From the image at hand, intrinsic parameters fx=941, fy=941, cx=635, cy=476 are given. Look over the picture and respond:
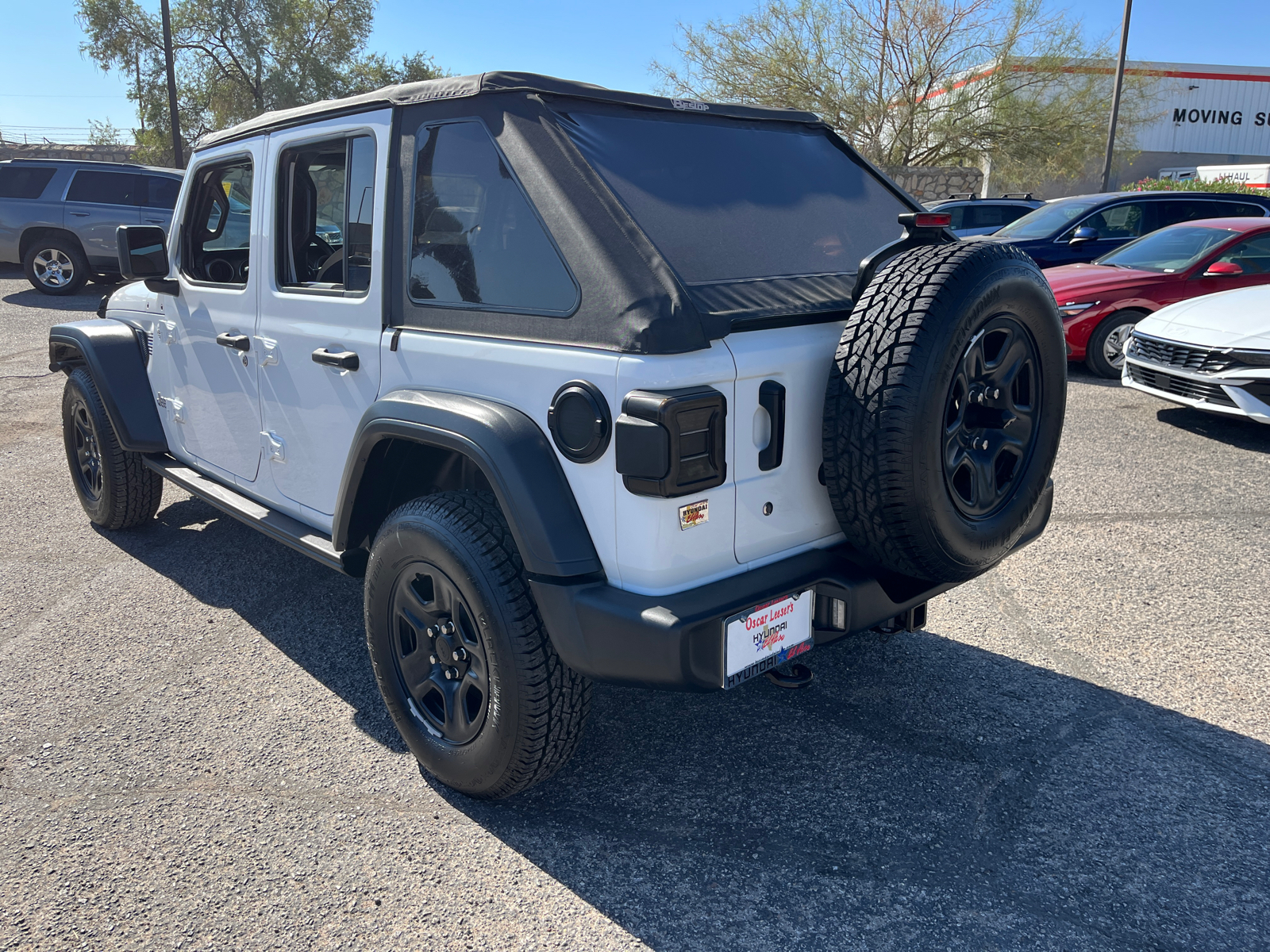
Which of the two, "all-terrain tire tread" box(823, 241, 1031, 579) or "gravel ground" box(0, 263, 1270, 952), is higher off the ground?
"all-terrain tire tread" box(823, 241, 1031, 579)

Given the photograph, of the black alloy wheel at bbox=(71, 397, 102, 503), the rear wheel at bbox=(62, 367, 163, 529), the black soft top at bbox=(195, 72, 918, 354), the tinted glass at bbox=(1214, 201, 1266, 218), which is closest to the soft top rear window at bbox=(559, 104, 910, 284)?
the black soft top at bbox=(195, 72, 918, 354)

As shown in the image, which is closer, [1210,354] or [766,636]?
[766,636]

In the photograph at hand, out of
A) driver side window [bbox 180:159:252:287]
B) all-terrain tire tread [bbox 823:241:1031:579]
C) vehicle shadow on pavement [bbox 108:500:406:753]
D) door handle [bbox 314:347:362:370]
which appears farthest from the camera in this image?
driver side window [bbox 180:159:252:287]

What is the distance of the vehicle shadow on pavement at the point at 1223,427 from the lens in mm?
6582

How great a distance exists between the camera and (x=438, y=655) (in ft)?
8.99

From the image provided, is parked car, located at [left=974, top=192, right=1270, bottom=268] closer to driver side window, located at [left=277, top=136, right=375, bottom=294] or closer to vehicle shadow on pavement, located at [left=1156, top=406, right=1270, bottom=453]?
vehicle shadow on pavement, located at [left=1156, top=406, right=1270, bottom=453]

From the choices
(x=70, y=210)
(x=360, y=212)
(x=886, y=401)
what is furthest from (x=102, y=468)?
(x=70, y=210)

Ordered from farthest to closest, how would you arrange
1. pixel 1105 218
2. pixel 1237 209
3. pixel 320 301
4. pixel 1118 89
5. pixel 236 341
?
pixel 1118 89, pixel 1237 209, pixel 1105 218, pixel 236 341, pixel 320 301

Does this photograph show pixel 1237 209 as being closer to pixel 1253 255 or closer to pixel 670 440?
pixel 1253 255

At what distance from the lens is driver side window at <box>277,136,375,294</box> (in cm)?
303

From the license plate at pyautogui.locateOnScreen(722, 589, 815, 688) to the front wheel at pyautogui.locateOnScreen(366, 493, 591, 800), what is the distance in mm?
478

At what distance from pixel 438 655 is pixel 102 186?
1447 cm

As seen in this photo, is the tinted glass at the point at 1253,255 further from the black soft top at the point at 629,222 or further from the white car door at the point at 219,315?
the white car door at the point at 219,315

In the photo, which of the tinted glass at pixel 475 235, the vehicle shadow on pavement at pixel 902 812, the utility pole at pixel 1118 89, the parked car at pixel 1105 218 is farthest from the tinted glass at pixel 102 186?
the utility pole at pixel 1118 89
